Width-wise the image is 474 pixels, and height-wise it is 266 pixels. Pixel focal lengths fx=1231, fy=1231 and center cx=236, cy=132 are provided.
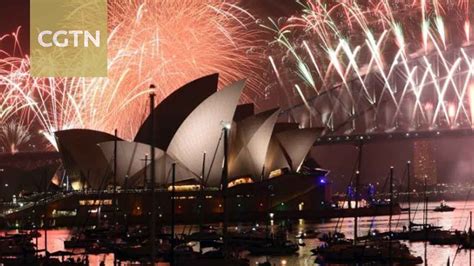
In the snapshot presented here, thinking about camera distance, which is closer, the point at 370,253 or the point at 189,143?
the point at 370,253

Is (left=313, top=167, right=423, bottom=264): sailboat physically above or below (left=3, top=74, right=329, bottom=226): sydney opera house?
below

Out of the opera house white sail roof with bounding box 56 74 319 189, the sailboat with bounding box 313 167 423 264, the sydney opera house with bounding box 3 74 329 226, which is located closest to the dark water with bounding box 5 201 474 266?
the sailboat with bounding box 313 167 423 264

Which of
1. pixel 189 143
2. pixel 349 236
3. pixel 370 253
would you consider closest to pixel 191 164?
pixel 189 143

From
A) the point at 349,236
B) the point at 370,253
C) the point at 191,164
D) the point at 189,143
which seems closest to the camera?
the point at 370,253

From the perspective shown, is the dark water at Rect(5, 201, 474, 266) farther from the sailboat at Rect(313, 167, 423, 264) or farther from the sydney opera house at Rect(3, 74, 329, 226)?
the sydney opera house at Rect(3, 74, 329, 226)

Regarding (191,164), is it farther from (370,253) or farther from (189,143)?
(370,253)

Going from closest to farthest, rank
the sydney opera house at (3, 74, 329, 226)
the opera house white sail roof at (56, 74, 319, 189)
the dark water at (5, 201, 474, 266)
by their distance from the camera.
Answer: the dark water at (5, 201, 474, 266) → the opera house white sail roof at (56, 74, 319, 189) → the sydney opera house at (3, 74, 329, 226)

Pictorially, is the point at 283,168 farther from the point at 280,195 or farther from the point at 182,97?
the point at 182,97

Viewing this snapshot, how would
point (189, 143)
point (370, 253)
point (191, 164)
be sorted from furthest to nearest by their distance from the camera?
point (191, 164), point (189, 143), point (370, 253)
